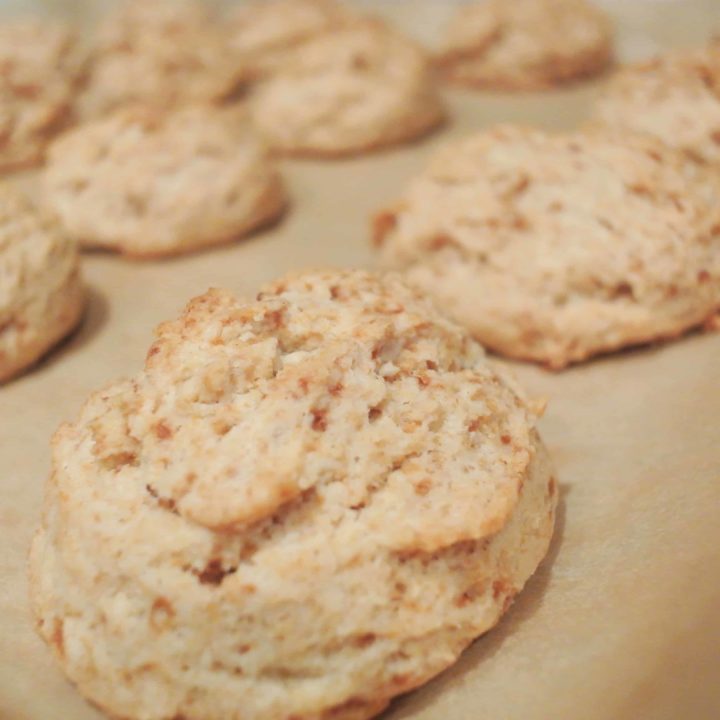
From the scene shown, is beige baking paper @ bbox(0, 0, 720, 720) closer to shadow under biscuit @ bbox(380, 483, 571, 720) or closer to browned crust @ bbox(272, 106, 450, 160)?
shadow under biscuit @ bbox(380, 483, 571, 720)

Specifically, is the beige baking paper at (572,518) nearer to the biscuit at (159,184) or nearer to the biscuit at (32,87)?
the biscuit at (159,184)

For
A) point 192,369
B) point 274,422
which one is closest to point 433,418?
point 274,422

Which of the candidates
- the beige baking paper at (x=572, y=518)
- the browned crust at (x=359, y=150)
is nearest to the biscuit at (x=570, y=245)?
the beige baking paper at (x=572, y=518)

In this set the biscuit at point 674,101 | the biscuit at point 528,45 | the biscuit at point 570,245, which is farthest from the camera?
the biscuit at point 528,45

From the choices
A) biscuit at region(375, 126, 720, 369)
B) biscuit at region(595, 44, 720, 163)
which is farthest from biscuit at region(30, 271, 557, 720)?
biscuit at region(595, 44, 720, 163)

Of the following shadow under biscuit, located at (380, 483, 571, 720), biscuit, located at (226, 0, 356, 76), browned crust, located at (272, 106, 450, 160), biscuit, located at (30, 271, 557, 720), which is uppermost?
biscuit, located at (30, 271, 557, 720)

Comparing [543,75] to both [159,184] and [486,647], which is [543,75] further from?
[486,647]
